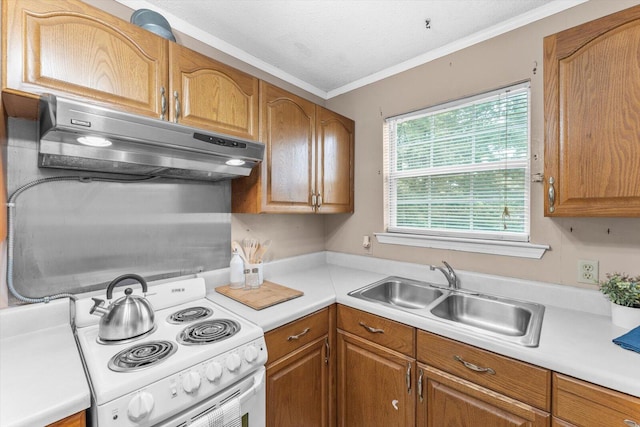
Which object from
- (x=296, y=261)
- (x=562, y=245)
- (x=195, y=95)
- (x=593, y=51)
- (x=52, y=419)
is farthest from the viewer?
(x=296, y=261)

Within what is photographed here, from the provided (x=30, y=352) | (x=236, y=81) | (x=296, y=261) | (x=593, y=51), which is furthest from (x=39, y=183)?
(x=593, y=51)

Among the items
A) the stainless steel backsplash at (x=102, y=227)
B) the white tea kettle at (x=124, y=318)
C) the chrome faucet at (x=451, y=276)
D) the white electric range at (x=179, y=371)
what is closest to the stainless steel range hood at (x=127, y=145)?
the stainless steel backsplash at (x=102, y=227)

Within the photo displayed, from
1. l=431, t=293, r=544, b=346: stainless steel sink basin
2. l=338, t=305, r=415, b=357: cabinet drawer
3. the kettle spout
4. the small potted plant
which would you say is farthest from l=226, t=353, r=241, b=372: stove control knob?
the small potted plant

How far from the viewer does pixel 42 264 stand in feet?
3.89

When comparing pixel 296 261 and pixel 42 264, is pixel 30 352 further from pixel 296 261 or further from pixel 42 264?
pixel 296 261

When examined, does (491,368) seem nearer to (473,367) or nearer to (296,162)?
(473,367)

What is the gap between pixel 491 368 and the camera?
110 centimetres

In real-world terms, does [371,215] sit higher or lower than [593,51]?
lower

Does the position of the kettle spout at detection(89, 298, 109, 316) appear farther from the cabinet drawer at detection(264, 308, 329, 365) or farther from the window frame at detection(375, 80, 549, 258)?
the window frame at detection(375, 80, 549, 258)

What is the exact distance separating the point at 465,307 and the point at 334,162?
1.32 m

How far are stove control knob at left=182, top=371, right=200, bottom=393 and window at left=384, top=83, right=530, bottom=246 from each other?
63.3 inches

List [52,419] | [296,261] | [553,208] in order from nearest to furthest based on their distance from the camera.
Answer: [52,419] → [553,208] → [296,261]

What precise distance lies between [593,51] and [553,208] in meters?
0.63

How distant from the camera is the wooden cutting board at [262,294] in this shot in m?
1.47
